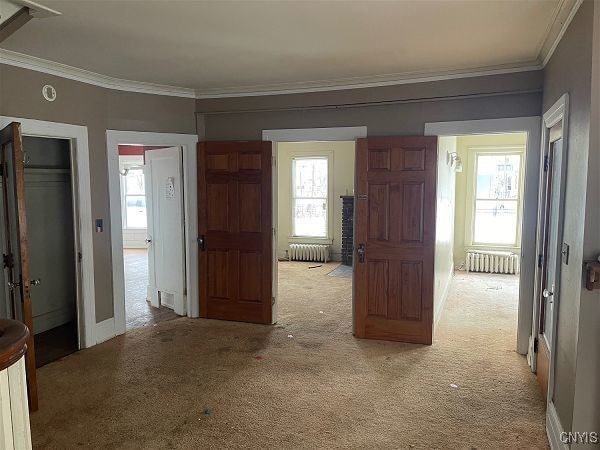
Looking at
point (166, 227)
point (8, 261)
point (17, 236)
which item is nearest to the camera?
point (17, 236)

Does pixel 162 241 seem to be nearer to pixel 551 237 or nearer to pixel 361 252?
pixel 361 252

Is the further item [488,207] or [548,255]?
[488,207]

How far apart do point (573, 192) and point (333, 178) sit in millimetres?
6166

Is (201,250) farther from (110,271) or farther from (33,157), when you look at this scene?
(33,157)

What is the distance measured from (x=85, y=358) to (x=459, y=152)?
6.43 metres

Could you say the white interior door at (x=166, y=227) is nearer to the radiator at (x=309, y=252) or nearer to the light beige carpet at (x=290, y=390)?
the light beige carpet at (x=290, y=390)

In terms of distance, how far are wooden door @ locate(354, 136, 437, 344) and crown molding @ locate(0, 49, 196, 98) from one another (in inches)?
83.5

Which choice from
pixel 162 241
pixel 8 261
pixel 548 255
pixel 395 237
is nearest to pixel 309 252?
pixel 162 241

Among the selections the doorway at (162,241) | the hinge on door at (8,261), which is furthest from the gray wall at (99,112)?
the hinge on door at (8,261)

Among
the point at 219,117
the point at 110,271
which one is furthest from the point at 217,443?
the point at 219,117

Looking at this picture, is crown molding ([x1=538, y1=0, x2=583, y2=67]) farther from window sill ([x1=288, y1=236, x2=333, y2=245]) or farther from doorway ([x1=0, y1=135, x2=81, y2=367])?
window sill ([x1=288, y1=236, x2=333, y2=245])

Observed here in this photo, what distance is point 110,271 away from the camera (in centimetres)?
440

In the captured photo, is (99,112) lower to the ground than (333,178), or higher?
higher

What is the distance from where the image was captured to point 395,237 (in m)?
4.21
